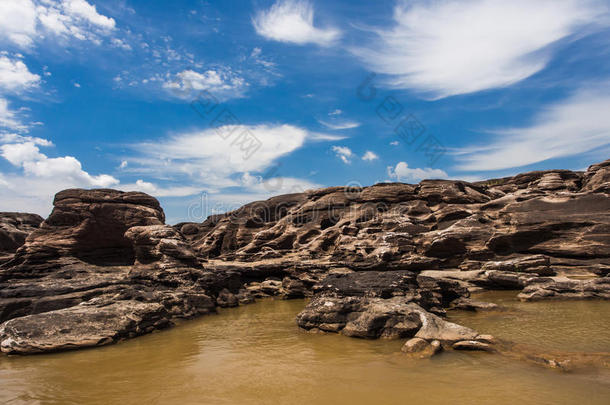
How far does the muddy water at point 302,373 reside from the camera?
246 inches

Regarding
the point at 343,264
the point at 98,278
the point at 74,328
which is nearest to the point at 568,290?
the point at 343,264

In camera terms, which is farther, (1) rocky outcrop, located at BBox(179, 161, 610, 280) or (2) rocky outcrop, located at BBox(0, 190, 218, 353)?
(1) rocky outcrop, located at BBox(179, 161, 610, 280)

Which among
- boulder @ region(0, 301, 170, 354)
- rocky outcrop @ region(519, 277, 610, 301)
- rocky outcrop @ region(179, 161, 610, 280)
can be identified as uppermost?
rocky outcrop @ region(179, 161, 610, 280)

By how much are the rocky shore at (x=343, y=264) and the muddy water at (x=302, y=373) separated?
1.02 meters

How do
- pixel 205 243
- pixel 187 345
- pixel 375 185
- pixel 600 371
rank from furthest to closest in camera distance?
1. pixel 205 243
2. pixel 375 185
3. pixel 187 345
4. pixel 600 371

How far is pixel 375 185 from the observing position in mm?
39531

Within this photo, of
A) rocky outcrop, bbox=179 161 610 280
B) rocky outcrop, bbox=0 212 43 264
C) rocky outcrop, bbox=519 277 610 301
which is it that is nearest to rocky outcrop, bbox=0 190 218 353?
rocky outcrop, bbox=179 161 610 280

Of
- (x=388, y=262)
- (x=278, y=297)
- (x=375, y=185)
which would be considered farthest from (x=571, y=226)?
(x=278, y=297)

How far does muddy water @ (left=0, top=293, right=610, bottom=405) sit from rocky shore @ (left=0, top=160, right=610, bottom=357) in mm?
1021

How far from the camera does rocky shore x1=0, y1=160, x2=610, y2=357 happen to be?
37.6 feet

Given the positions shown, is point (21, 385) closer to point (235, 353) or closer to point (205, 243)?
point (235, 353)

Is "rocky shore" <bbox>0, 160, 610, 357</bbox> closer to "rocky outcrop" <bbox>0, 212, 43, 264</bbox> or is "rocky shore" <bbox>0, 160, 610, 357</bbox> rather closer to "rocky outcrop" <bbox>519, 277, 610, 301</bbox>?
"rocky outcrop" <bbox>519, 277, 610, 301</bbox>

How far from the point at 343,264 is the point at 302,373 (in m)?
17.7

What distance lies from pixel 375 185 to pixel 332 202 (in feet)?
18.7
